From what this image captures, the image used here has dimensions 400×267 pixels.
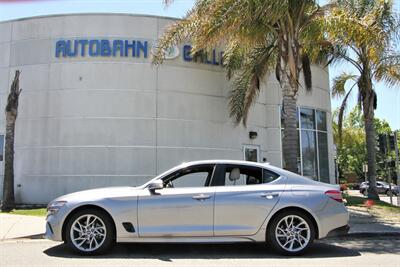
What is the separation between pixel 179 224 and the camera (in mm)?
7453

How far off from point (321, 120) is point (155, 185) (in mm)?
16669

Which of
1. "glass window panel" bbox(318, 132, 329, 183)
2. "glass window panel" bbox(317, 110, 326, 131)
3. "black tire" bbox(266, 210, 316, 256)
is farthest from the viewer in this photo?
"glass window panel" bbox(317, 110, 326, 131)

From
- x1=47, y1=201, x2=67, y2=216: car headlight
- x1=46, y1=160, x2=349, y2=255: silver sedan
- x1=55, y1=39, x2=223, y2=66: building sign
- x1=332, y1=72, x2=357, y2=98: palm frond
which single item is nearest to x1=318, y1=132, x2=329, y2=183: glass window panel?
x1=332, y1=72, x2=357, y2=98: palm frond

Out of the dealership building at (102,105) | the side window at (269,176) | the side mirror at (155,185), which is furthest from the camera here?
the dealership building at (102,105)

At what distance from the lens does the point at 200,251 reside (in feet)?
26.0

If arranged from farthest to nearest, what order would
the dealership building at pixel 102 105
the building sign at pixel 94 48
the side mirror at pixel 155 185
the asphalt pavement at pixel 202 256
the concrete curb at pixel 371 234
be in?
the building sign at pixel 94 48 < the dealership building at pixel 102 105 < the concrete curb at pixel 371 234 < the side mirror at pixel 155 185 < the asphalt pavement at pixel 202 256

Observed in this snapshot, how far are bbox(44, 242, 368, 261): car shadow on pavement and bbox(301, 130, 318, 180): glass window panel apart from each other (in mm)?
12913

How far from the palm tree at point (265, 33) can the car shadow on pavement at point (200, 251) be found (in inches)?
213

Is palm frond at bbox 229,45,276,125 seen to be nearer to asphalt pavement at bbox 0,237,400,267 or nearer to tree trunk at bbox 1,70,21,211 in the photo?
tree trunk at bbox 1,70,21,211

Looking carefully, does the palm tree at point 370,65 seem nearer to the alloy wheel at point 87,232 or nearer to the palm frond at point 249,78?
the palm frond at point 249,78

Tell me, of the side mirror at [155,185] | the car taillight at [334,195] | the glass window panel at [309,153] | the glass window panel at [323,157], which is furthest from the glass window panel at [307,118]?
the side mirror at [155,185]

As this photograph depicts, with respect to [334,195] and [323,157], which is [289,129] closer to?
[334,195]

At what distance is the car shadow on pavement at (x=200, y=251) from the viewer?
24.6 ft

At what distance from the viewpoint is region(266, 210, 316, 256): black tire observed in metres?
7.53
